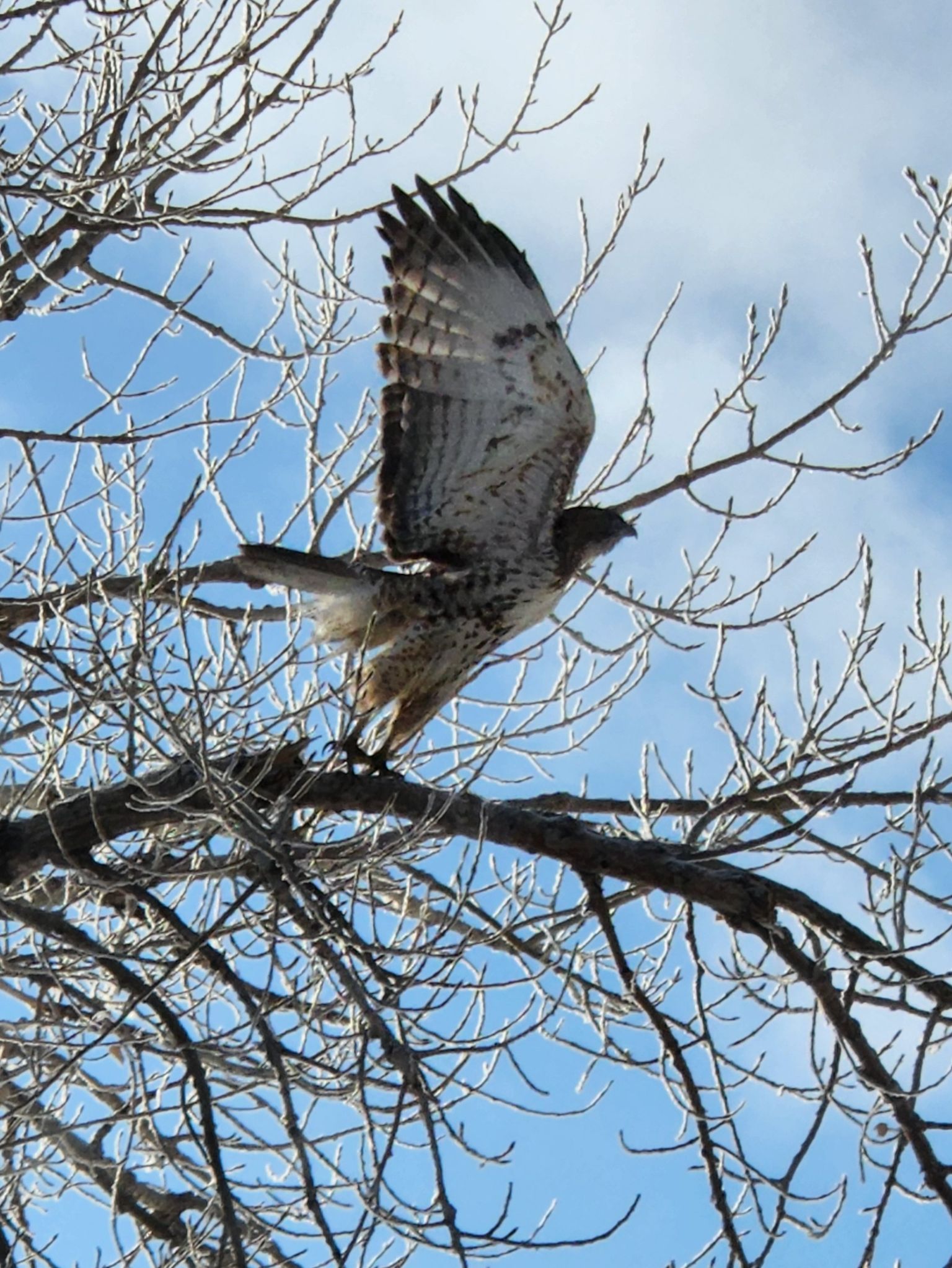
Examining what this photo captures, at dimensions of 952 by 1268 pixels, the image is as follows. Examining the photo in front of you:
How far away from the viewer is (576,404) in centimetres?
471

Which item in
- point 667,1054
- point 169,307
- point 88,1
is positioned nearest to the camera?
point 667,1054

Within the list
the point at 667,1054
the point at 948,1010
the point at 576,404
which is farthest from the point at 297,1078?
the point at 576,404

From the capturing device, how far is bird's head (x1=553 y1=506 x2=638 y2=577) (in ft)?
15.8

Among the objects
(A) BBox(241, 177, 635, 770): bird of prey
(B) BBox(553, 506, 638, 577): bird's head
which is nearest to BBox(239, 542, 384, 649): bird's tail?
(A) BBox(241, 177, 635, 770): bird of prey

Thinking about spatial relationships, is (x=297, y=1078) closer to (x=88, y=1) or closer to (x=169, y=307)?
(x=169, y=307)

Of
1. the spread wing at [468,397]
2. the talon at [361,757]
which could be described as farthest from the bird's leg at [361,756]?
the spread wing at [468,397]

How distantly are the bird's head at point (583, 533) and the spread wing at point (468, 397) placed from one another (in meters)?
0.05

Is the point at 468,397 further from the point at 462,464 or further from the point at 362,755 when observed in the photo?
the point at 362,755

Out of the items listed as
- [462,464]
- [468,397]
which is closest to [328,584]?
[462,464]

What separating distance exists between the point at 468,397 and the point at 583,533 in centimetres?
58

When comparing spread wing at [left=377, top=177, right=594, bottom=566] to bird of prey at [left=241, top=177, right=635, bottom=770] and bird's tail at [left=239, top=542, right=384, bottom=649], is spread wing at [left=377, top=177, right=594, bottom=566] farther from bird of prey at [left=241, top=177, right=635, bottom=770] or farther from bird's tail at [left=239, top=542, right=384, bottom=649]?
bird's tail at [left=239, top=542, right=384, bottom=649]

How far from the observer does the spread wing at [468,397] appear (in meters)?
4.72

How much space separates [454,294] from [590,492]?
3.33 feet

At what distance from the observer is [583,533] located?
4816 millimetres
